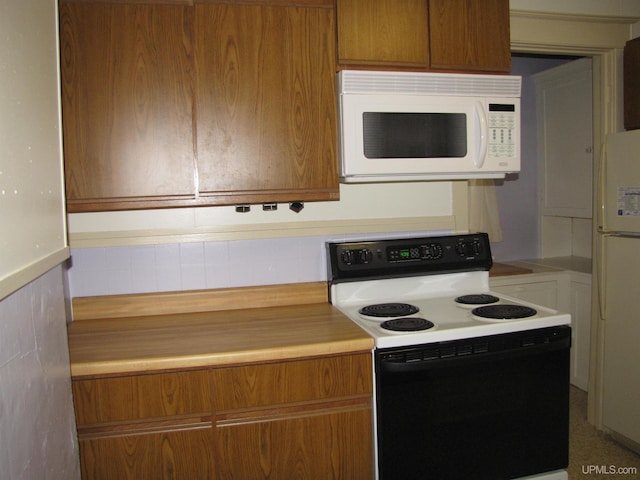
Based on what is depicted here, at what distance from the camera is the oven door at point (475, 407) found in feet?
5.45

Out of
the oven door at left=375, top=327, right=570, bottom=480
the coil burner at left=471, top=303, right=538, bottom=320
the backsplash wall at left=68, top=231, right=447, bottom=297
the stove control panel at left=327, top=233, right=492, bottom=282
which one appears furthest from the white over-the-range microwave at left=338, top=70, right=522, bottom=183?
the oven door at left=375, top=327, right=570, bottom=480

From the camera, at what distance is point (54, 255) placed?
1.12 meters

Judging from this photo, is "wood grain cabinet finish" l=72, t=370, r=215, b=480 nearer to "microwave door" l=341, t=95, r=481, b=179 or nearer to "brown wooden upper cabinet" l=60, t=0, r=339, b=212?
"brown wooden upper cabinet" l=60, t=0, r=339, b=212

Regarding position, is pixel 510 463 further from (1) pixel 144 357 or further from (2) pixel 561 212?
(2) pixel 561 212

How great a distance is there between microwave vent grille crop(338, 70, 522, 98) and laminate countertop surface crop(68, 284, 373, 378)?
2.97ft

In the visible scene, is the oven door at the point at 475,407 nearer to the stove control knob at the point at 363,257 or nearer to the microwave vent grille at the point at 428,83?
the stove control knob at the point at 363,257

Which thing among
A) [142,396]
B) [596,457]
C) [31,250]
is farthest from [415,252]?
[31,250]

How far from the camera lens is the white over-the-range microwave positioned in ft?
6.14

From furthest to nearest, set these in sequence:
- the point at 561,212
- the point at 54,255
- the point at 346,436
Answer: the point at 561,212
the point at 346,436
the point at 54,255

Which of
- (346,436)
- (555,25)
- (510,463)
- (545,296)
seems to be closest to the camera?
(346,436)

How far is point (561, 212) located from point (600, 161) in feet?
3.44

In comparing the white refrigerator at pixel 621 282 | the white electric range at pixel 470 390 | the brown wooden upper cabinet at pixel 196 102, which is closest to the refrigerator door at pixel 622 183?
the white refrigerator at pixel 621 282

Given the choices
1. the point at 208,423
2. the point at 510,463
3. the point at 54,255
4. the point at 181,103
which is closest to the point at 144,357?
the point at 208,423

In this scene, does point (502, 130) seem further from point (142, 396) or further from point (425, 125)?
point (142, 396)
